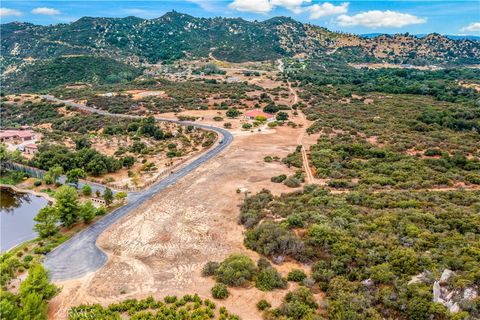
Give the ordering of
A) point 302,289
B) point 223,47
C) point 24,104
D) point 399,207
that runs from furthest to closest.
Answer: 1. point 223,47
2. point 24,104
3. point 399,207
4. point 302,289

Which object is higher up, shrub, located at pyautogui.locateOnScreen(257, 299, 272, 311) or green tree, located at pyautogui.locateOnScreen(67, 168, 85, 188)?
green tree, located at pyautogui.locateOnScreen(67, 168, 85, 188)

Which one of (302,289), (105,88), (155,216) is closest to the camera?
(302,289)

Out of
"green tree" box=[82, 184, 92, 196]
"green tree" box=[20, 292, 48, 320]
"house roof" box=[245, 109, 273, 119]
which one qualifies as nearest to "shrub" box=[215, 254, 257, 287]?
"green tree" box=[20, 292, 48, 320]

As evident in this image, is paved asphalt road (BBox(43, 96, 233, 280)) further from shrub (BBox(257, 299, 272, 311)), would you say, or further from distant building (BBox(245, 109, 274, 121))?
distant building (BBox(245, 109, 274, 121))

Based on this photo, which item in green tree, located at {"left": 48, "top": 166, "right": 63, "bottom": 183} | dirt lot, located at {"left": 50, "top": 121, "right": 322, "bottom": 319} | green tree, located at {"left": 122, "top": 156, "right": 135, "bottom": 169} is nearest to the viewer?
dirt lot, located at {"left": 50, "top": 121, "right": 322, "bottom": 319}

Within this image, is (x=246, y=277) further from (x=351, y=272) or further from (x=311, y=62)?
(x=311, y=62)

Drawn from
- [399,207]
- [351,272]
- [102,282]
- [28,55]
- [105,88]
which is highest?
[28,55]

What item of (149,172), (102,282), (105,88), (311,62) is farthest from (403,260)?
(311,62)

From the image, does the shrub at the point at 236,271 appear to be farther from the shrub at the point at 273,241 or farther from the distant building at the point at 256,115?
the distant building at the point at 256,115
